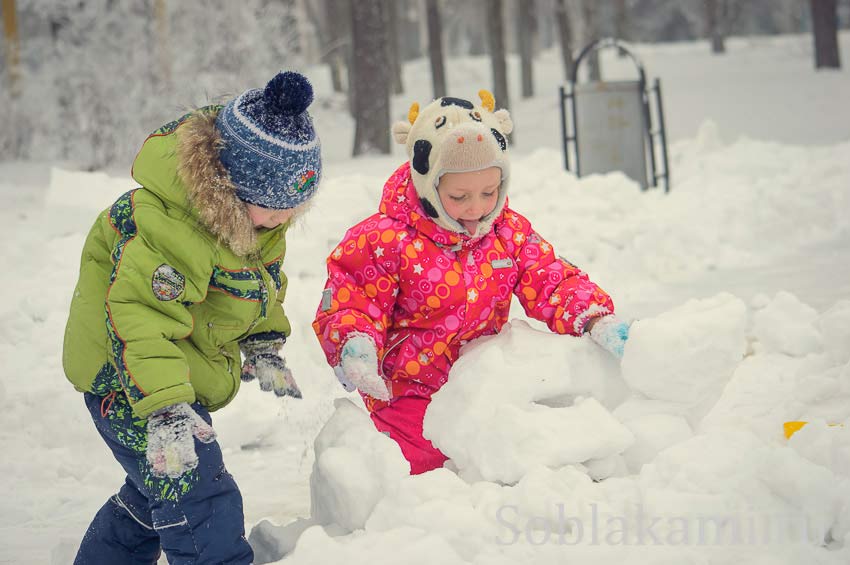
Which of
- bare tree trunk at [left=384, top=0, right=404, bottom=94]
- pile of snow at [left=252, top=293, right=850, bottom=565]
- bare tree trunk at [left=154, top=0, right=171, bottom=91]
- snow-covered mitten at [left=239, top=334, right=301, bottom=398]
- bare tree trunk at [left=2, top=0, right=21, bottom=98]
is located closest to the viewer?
pile of snow at [left=252, top=293, right=850, bottom=565]

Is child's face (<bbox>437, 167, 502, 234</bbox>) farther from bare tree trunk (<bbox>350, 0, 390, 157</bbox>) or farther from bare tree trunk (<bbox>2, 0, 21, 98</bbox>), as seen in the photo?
bare tree trunk (<bbox>2, 0, 21, 98</bbox>)

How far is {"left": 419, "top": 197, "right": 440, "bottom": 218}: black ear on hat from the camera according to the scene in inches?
117

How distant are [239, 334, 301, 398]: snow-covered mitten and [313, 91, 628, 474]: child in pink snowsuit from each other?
7.5 inches

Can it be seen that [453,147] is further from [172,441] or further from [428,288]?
[172,441]

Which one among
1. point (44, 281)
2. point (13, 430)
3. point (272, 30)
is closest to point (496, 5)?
point (272, 30)

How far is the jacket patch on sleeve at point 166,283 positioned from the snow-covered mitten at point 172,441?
10.3 inches

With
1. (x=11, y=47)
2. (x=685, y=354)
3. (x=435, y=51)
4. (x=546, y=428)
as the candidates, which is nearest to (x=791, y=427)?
(x=685, y=354)

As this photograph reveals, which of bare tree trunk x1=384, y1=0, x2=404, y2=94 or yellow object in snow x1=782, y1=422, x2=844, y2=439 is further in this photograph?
bare tree trunk x1=384, y1=0, x2=404, y2=94

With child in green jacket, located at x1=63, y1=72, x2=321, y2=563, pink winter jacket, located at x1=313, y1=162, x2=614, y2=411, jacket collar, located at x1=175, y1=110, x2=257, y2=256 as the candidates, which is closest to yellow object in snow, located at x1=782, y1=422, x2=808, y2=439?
pink winter jacket, located at x1=313, y1=162, x2=614, y2=411

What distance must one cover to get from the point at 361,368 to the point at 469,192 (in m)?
0.67

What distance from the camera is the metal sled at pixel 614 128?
9.42 m

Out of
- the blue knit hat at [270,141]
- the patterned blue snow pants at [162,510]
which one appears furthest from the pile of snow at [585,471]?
the blue knit hat at [270,141]

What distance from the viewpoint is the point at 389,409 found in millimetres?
3102

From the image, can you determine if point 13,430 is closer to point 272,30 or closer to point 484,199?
point 484,199
